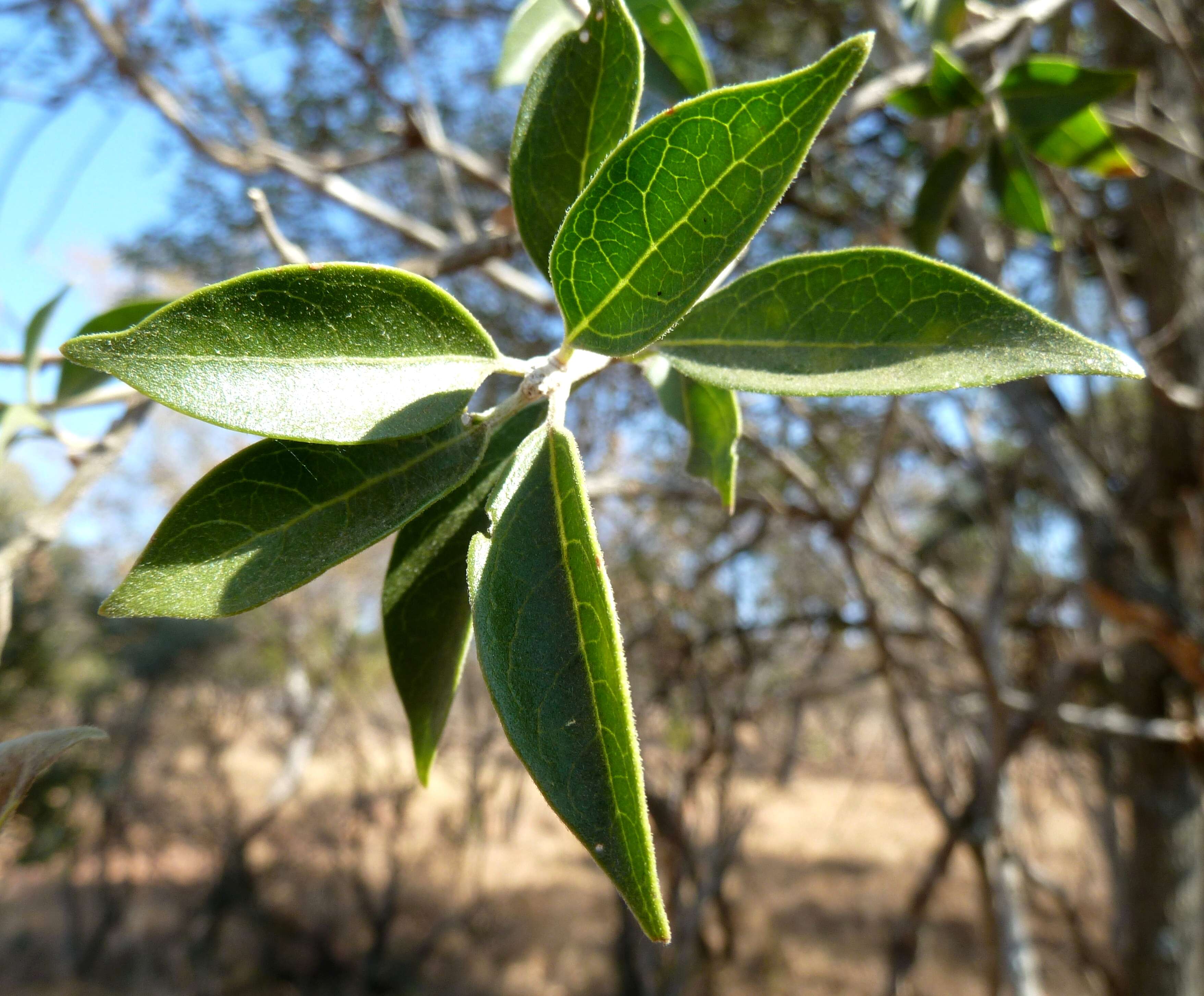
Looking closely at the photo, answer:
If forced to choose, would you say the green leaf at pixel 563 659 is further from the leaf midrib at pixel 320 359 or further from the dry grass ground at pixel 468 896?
the dry grass ground at pixel 468 896

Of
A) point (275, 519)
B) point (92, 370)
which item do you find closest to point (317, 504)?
point (275, 519)

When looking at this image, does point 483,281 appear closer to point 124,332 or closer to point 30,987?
point 124,332

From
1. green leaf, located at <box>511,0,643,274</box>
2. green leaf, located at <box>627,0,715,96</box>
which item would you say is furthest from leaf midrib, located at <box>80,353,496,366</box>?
green leaf, located at <box>627,0,715,96</box>

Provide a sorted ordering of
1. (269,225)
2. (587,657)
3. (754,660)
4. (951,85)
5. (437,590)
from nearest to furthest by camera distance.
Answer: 1. (587,657)
2. (437,590)
3. (269,225)
4. (951,85)
5. (754,660)

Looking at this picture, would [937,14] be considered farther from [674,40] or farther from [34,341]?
[34,341]

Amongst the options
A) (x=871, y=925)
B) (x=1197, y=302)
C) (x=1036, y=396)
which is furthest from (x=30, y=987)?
(x=1197, y=302)

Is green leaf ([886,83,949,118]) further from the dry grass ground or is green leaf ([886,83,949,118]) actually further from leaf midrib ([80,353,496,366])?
the dry grass ground

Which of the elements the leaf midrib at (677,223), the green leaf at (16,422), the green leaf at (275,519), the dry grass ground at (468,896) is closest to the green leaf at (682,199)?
the leaf midrib at (677,223)
